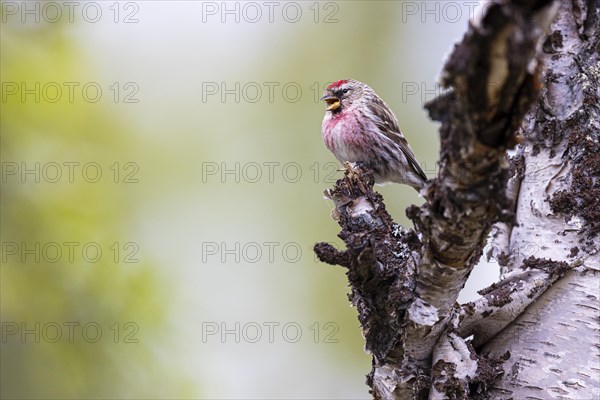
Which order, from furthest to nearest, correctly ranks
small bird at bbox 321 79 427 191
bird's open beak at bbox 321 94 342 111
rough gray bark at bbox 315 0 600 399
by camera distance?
bird's open beak at bbox 321 94 342 111, small bird at bbox 321 79 427 191, rough gray bark at bbox 315 0 600 399

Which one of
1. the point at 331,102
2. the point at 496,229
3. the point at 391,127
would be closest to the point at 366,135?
the point at 391,127

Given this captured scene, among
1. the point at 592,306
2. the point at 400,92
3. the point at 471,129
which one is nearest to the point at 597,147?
the point at 592,306

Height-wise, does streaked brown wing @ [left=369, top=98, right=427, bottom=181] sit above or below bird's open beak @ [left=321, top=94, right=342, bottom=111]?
below

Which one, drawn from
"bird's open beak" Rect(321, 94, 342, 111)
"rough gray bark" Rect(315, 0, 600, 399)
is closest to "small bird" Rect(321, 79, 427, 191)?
"bird's open beak" Rect(321, 94, 342, 111)

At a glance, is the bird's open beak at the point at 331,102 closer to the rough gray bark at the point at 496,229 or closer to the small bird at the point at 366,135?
the small bird at the point at 366,135

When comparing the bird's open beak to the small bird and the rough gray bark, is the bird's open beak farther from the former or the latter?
the rough gray bark

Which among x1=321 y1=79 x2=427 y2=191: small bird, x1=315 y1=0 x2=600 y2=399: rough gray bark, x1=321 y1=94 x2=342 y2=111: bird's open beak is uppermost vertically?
x1=321 y1=94 x2=342 y2=111: bird's open beak

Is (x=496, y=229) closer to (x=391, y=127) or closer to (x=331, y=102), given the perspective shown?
(x=391, y=127)
